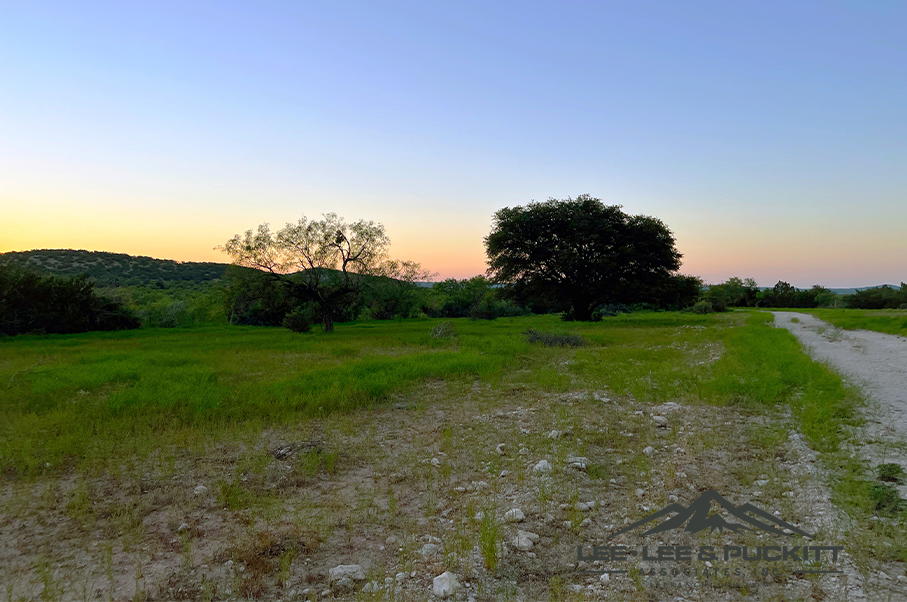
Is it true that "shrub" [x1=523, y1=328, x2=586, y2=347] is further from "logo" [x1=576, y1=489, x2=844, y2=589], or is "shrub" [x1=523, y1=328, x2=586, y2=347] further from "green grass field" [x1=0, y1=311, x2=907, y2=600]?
"logo" [x1=576, y1=489, x2=844, y2=589]

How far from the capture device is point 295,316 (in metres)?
32.3

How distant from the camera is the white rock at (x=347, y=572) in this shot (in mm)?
3451

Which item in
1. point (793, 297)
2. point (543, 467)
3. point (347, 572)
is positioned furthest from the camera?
point (793, 297)

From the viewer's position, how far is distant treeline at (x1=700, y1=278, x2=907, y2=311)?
6353cm

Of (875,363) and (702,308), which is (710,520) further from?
(702,308)

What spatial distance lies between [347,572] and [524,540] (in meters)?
1.55

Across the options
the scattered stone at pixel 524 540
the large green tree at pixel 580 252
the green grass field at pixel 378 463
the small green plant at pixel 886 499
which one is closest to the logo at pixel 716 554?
the green grass field at pixel 378 463

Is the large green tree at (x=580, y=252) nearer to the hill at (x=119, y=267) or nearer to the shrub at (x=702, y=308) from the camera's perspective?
the shrub at (x=702, y=308)

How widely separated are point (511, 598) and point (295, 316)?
31485 millimetres

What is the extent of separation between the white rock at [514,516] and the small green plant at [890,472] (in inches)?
161

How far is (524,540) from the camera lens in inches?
155

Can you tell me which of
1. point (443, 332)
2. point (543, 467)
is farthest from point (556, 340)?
point (543, 467)

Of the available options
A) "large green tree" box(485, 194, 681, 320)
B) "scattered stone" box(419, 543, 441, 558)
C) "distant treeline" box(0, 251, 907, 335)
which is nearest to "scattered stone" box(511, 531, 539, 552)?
"scattered stone" box(419, 543, 441, 558)

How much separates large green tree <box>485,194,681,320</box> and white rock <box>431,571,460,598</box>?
3771 centimetres
